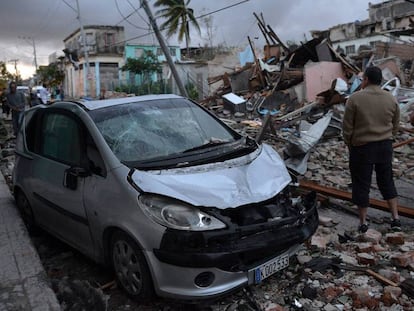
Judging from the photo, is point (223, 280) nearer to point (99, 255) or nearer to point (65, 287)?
point (99, 255)

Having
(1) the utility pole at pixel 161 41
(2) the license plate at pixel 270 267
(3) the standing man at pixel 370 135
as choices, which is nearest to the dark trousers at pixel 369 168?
(3) the standing man at pixel 370 135

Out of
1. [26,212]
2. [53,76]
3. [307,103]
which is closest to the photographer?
[26,212]

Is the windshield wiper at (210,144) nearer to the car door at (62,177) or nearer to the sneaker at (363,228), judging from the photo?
the car door at (62,177)

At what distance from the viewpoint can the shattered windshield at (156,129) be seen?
3.74 metres

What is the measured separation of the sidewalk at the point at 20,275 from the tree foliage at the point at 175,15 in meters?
33.5

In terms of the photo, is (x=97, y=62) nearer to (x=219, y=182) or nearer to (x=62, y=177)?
(x=62, y=177)

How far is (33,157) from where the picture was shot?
4.74m

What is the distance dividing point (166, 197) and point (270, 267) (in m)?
0.94

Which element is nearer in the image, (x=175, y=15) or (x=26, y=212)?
(x=26, y=212)

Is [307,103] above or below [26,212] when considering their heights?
above

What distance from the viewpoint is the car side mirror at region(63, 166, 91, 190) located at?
12.1 ft

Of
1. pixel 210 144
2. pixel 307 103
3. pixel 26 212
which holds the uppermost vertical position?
pixel 307 103

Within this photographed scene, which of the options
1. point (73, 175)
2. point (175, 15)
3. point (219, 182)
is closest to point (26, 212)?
point (73, 175)

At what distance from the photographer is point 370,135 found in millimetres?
4441
